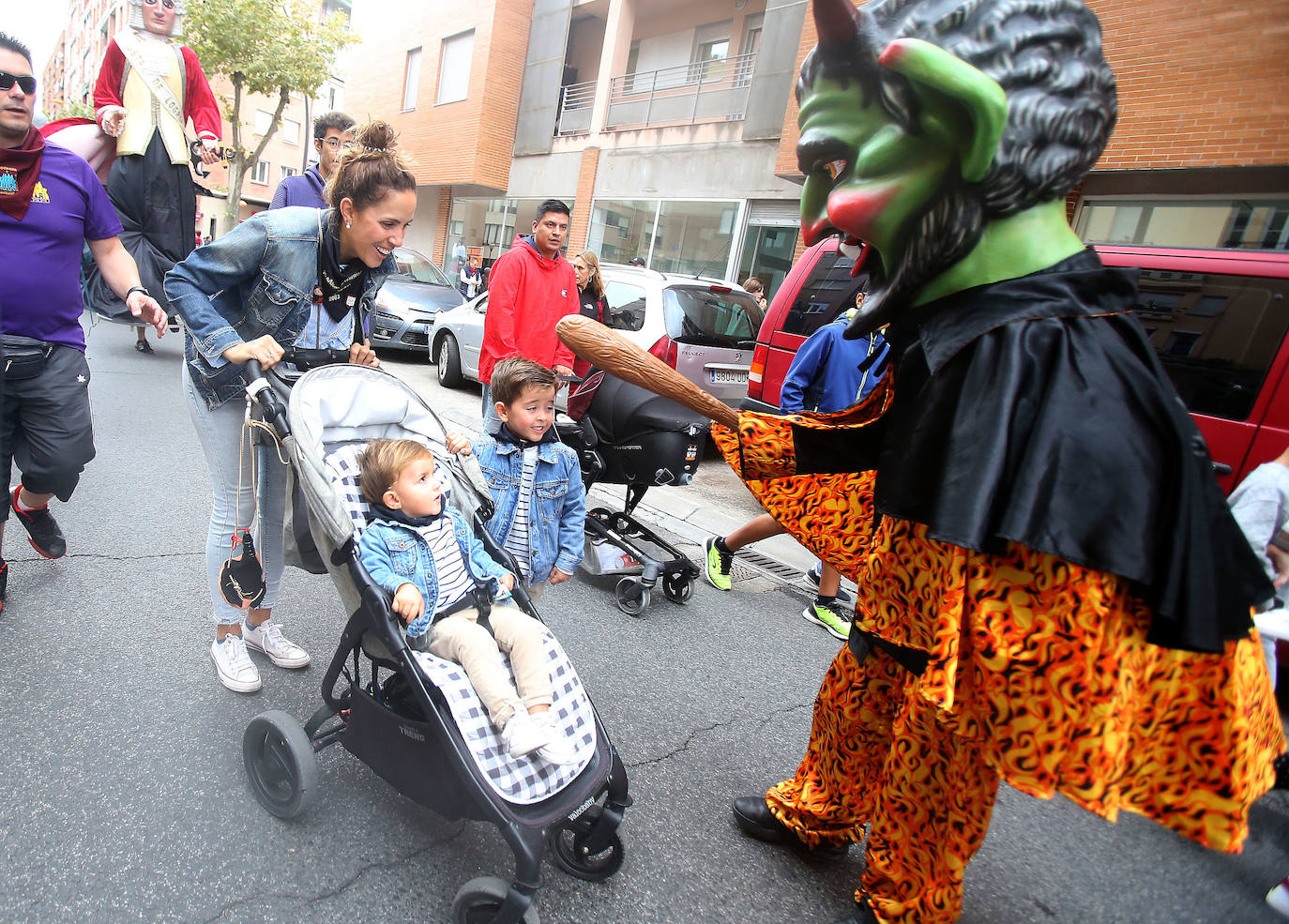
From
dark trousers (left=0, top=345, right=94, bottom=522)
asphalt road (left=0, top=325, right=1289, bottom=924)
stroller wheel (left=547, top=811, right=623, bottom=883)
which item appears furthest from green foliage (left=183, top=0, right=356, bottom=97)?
stroller wheel (left=547, top=811, right=623, bottom=883)

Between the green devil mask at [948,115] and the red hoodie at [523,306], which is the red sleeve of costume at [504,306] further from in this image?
the green devil mask at [948,115]

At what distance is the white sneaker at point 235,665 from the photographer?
2664 mm

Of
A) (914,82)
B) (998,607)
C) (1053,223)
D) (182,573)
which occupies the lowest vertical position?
(182,573)

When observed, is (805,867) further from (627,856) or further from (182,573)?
(182,573)

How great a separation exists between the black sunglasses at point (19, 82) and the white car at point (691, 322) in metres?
4.33

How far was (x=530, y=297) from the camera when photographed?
4.39 metres

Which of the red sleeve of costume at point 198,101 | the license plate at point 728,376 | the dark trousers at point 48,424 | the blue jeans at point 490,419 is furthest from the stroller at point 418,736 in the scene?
the license plate at point 728,376

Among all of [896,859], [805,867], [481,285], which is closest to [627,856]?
[805,867]

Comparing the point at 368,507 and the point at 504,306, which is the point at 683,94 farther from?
the point at 368,507

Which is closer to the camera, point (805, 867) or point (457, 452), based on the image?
point (805, 867)

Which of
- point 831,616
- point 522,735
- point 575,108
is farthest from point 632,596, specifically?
point 575,108

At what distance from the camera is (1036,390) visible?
1.24m

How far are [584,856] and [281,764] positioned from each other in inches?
35.7

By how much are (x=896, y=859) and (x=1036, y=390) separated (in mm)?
1185
